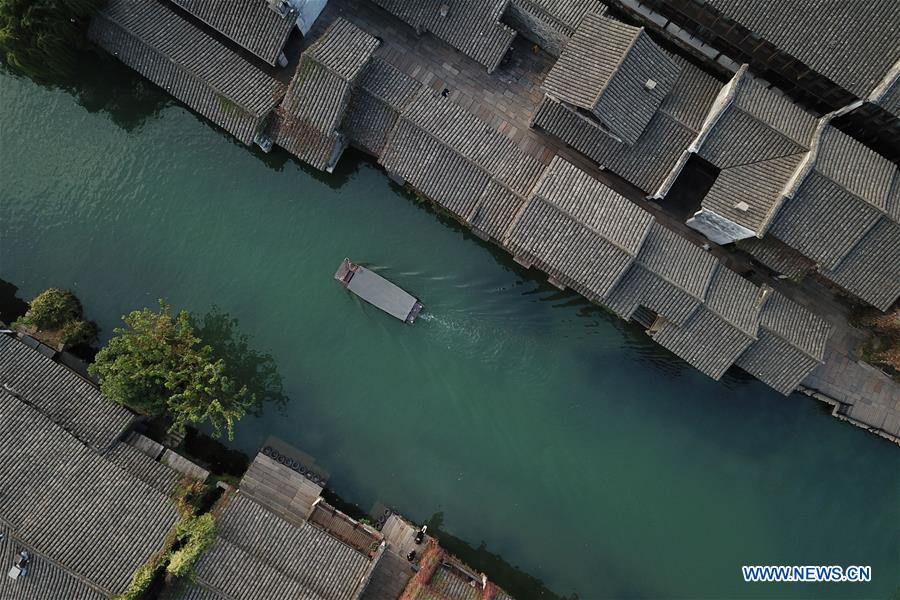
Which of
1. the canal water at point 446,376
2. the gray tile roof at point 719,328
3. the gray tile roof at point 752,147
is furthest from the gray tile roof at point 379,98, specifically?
the gray tile roof at point 719,328

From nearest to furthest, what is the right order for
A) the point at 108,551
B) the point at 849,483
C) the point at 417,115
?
the point at 108,551, the point at 417,115, the point at 849,483

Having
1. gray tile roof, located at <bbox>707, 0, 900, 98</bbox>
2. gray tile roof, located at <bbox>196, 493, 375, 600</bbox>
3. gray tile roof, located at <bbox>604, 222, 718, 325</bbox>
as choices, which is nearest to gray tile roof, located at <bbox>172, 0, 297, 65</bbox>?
gray tile roof, located at <bbox>707, 0, 900, 98</bbox>

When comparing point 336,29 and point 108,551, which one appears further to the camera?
point 336,29

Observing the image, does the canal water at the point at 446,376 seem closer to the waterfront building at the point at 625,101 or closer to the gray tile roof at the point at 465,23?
the waterfront building at the point at 625,101

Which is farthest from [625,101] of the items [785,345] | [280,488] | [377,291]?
[280,488]

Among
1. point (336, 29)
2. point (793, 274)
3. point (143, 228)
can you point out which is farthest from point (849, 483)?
point (143, 228)

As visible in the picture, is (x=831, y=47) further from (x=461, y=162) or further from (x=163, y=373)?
(x=163, y=373)

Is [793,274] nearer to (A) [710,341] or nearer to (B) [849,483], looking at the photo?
(A) [710,341]

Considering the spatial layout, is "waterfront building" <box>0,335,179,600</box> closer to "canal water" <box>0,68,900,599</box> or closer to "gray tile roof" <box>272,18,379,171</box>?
"canal water" <box>0,68,900,599</box>
